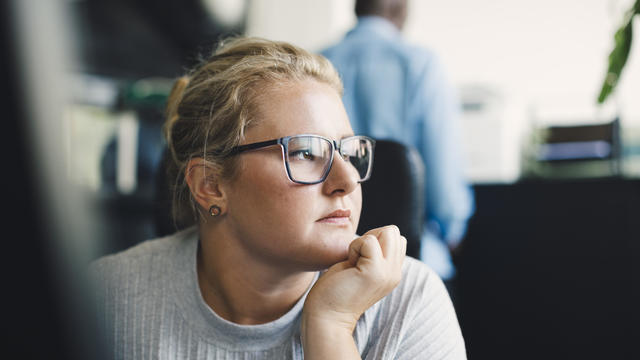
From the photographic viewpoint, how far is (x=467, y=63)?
147 inches

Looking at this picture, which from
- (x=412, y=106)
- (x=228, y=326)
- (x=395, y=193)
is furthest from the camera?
(x=412, y=106)

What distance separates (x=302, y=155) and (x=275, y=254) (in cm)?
16

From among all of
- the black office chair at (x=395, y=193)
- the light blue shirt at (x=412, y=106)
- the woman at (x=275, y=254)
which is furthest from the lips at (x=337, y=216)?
the light blue shirt at (x=412, y=106)

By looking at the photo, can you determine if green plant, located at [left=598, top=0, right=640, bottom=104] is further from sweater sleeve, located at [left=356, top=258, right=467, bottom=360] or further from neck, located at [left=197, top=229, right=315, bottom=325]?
neck, located at [left=197, top=229, right=315, bottom=325]

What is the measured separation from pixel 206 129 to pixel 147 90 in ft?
6.77

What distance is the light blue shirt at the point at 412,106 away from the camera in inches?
62.5

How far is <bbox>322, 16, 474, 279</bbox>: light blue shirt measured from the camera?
1.59 m

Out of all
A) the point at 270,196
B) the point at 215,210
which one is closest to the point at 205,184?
the point at 215,210

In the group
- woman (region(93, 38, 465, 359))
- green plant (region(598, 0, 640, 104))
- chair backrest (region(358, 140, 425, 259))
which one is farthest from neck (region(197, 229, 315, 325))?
green plant (region(598, 0, 640, 104))

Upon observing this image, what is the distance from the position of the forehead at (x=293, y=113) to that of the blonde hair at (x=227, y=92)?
0.01m

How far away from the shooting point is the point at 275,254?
78 cm

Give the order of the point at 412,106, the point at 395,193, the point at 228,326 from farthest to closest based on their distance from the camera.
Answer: the point at 412,106 → the point at 395,193 → the point at 228,326

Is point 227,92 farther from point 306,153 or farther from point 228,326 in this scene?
point 228,326

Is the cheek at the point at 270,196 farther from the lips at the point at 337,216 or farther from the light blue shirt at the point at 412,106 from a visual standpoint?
the light blue shirt at the point at 412,106
